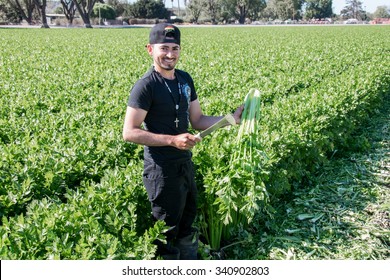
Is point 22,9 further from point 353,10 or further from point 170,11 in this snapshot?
point 353,10

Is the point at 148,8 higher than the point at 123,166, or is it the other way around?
the point at 148,8

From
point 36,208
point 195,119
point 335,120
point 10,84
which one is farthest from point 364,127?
point 10,84

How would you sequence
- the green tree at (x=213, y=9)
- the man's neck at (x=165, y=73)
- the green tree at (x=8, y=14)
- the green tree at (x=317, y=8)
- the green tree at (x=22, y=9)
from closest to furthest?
the man's neck at (x=165, y=73) < the green tree at (x=22, y=9) < the green tree at (x=8, y=14) < the green tree at (x=213, y=9) < the green tree at (x=317, y=8)

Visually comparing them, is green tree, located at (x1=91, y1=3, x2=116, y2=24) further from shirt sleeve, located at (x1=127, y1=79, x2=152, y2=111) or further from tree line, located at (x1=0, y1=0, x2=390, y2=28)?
shirt sleeve, located at (x1=127, y1=79, x2=152, y2=111)

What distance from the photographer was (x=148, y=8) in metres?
85.8

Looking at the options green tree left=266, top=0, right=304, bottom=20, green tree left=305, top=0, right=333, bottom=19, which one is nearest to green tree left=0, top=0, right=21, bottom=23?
green tree left=266, top=0, right=304, bottom=20

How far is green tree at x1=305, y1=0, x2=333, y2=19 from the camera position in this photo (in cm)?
11969

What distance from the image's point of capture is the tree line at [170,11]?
7241 cm

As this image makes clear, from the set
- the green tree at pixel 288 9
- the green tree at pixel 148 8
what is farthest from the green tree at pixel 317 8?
the green tree at pixel 148 8

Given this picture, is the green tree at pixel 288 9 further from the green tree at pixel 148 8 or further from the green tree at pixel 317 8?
the green tree at pixel 148 8

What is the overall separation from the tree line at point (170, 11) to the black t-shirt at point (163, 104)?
206 ft

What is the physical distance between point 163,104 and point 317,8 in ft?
418

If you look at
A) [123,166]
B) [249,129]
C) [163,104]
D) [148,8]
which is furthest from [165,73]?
[148,8]
